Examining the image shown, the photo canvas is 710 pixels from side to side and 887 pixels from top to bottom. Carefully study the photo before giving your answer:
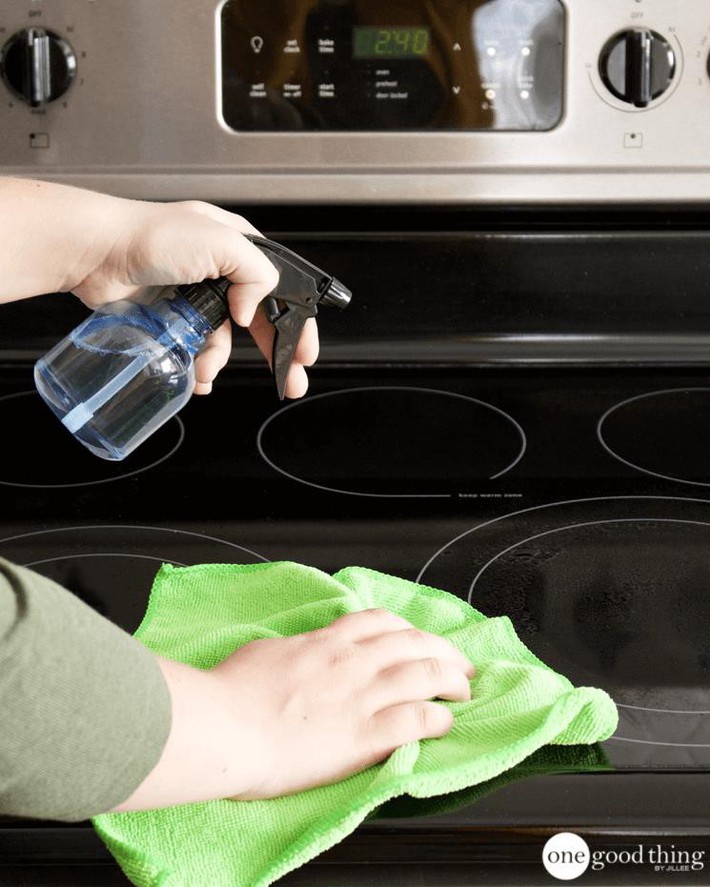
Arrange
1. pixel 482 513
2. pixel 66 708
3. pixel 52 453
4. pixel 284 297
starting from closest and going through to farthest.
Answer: pixel 66 708 → pixel 284 297 → pixel 482 513 → pixel 52 453

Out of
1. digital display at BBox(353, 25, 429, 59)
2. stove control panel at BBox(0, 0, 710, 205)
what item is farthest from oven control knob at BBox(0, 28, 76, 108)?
digital display at BBox(353, 25, 429, 59)

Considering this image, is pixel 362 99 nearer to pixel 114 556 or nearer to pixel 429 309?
pixel 429 309

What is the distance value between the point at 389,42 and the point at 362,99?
0.05m

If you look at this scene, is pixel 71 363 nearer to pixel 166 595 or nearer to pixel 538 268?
pixel 166 595

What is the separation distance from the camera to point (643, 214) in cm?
99

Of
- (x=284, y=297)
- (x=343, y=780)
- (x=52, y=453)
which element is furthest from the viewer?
(x=52, y=453)

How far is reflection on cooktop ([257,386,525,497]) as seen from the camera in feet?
2.98

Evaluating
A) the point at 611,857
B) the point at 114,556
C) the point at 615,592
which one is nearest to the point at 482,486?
the point at 615,592

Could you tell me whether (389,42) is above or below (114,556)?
above

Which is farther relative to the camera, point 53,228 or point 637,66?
point 637,66

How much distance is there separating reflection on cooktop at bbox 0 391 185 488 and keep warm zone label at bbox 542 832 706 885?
0.49 metres

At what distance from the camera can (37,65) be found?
906 millimetres

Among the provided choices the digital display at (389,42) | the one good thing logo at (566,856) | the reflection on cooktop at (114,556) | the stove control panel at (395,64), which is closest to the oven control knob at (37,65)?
the stove control panel at (395,64)

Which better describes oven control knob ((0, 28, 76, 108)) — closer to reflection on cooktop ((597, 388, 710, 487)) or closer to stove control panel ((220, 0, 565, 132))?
stove control panel ((220, 0, 565, 132))
